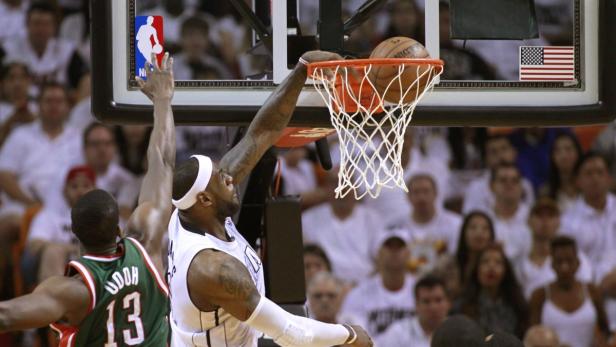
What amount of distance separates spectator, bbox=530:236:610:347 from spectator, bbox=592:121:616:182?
0.92 meters

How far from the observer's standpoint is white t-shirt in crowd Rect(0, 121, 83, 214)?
8.90m

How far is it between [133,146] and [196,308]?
4.20 m

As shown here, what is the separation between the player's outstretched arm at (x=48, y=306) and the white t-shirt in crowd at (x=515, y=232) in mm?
4845

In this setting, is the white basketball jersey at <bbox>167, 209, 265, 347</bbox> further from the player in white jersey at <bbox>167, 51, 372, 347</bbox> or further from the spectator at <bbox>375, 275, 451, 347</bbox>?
the spectator at <bbox>375, 275, 451, 347</bbox>

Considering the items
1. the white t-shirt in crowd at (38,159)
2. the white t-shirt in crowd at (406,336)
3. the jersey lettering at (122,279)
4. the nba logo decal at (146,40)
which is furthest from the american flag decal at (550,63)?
the white t-shirt in crowd at (38,159)

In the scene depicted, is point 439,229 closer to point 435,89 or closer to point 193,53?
point 193,53

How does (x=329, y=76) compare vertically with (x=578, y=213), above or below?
above

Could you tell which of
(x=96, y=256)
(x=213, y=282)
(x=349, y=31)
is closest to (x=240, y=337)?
(x=213, y=282)

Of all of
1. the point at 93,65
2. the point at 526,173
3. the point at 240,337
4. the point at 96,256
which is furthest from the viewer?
the point at 526,173

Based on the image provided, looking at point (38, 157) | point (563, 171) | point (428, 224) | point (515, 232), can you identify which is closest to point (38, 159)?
point (38, 157)

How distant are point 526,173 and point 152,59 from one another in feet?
14.1

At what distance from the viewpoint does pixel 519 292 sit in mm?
8734

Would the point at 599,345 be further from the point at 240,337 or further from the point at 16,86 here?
the point at 16,86

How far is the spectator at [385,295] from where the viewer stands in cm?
859
